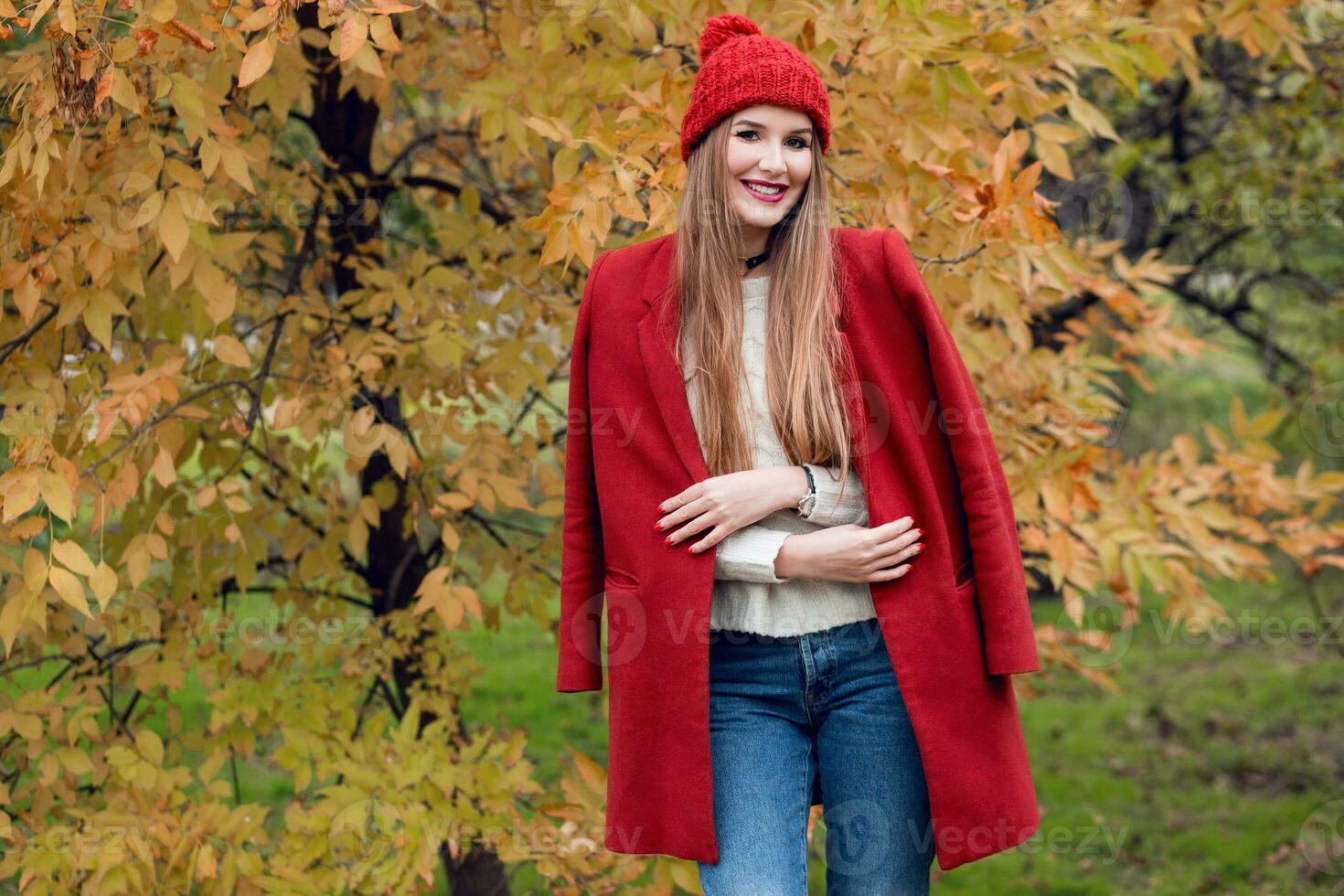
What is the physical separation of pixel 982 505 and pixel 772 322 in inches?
17.5

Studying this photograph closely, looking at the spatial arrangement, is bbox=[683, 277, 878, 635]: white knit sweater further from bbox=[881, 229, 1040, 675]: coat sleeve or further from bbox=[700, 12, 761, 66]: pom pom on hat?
bbox=[700, 12, 761, 66]: pom pom on hat

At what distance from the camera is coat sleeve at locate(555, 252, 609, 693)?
6.91 ft

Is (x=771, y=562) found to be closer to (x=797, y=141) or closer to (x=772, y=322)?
(x=772, y=322)

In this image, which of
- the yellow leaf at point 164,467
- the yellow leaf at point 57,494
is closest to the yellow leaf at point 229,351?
the yellow leaf at point 164,467

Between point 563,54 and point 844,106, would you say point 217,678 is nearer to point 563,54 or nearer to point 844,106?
point 563,54

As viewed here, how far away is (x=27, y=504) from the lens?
218 cm

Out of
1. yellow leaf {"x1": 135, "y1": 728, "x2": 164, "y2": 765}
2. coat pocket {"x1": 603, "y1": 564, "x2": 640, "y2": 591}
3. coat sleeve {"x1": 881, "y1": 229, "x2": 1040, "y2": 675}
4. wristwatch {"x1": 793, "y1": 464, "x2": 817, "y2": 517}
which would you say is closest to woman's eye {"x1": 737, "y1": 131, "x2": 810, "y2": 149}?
coat sleeve {"x1": 881, "y1": 229, "x2": 1040, "y2": 675}

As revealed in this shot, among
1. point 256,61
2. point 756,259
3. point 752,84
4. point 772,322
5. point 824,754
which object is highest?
point 256,61

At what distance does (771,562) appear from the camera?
6.49ft

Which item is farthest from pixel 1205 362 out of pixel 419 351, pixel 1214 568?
pixel 419 351

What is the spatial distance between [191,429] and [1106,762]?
17.2ft

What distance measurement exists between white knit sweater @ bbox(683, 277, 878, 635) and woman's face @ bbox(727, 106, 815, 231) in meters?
0.17

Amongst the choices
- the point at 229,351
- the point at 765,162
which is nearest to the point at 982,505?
the point at 765,162

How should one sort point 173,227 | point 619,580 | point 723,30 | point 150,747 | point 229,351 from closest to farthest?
point 619,580
point 723,30
point 173,227
point 229,351
point 150,747
